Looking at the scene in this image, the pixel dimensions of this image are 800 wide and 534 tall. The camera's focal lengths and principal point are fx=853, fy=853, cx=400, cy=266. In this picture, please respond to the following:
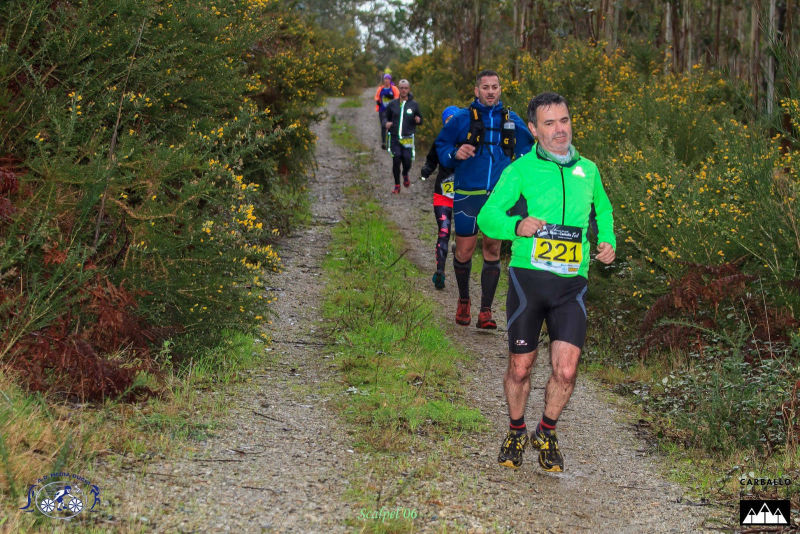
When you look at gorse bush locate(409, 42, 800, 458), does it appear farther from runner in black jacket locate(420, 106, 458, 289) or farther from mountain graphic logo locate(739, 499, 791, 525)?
runner in black jacket locate(420, 106, 458, 289)

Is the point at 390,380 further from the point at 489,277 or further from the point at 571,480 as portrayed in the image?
the point at 489,277

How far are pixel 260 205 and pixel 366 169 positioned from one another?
904 centimetres

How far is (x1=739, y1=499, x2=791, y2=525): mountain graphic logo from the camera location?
4.18 meters

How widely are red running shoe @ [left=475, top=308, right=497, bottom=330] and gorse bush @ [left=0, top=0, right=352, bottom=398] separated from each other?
2.46m

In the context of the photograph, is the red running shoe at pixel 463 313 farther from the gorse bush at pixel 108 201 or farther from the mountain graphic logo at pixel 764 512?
the mountain graphic logo at pixel 764 512

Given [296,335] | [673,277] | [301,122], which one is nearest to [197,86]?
[296,335]

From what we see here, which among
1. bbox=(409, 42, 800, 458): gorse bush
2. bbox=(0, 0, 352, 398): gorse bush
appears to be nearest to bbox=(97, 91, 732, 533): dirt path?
bbox=(409, 42, 800, 458): gorse bush

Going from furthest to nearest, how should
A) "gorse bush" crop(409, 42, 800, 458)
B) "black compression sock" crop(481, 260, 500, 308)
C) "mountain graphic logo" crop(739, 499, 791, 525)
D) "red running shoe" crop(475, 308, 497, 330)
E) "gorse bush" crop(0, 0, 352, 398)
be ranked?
"red running shoe" crop(475, 308, 497, 330), "black compression sock" crop(481, 260, 500, 308), "gorse bush" crop(409, 42, 800, 458), "gorse bush" crop(0, 0, 352, 398), "mountain graphic logo" crop(739, 499, 791, 525)

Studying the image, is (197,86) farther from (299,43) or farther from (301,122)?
(299,43)

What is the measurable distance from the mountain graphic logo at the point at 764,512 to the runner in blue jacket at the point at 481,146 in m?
3.71

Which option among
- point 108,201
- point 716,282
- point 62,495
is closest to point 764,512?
point 716,282

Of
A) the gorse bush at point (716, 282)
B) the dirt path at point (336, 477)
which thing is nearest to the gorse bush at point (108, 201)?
the dirt path at point (336, 477)

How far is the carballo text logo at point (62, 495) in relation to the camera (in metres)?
3.57

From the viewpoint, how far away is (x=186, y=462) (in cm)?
442
